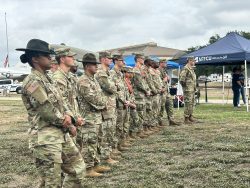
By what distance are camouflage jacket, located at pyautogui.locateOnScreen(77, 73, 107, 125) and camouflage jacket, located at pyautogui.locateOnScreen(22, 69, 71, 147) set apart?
1985 mm

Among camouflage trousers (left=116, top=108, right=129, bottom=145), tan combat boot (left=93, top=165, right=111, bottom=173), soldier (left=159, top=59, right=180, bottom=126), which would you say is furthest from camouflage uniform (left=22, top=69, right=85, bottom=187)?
soldier (left=159, top=59, right=180, bottom=126)

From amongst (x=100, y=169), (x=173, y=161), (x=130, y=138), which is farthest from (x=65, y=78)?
(x=130, y=138)

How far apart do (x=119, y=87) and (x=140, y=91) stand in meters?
1.82

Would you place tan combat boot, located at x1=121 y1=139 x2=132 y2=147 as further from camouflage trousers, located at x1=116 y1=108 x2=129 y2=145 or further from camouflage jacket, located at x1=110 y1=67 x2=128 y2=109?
camouflage jacket, located at x1=110 y1=67 x2=128 y2=109

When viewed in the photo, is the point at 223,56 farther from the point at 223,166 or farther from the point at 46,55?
the point at 46,55

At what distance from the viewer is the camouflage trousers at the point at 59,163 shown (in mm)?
4560

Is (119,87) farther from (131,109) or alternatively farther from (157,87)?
(157,87)

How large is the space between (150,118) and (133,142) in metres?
1.59

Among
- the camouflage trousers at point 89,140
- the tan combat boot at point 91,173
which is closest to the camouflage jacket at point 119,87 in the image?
the camouflage trousers at point 89,140

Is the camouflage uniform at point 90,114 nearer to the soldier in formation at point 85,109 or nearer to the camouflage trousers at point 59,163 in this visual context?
the soldier in formation at point 85,109

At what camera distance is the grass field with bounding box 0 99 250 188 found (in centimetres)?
631

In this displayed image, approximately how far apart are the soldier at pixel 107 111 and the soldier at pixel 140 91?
7.27ft

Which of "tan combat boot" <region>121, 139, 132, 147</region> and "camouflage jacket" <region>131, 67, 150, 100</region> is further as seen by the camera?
"camouflage jacket" <region>131, 67, 150, 100</region>

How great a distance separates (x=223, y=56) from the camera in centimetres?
1616
